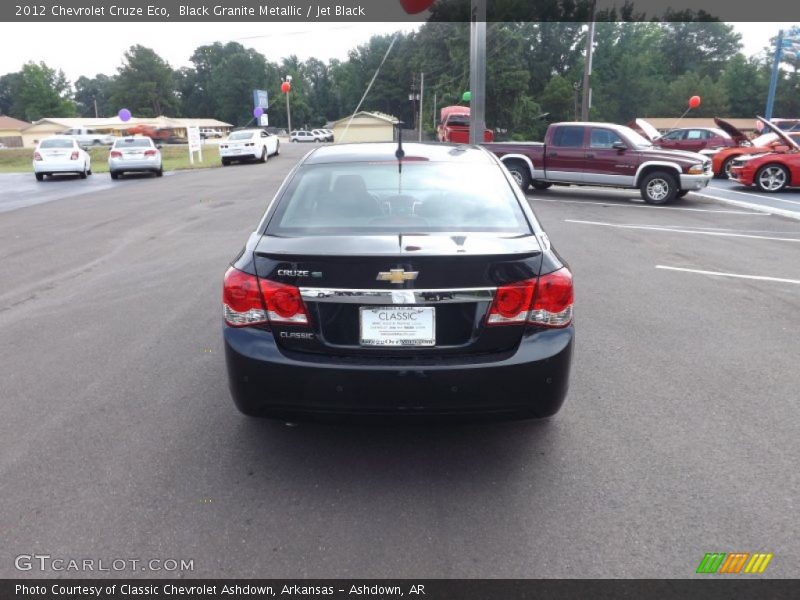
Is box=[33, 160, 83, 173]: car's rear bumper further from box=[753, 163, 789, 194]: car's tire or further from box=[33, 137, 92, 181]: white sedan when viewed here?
box=[753, 163, 789, 194]: car's tire

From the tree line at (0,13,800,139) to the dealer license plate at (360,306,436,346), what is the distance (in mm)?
49423

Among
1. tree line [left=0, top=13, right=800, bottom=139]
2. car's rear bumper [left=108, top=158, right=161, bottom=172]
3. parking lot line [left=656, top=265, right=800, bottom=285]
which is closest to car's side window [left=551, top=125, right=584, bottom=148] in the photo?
parking lot line [left=656, top=265, right=800, bottom=285]

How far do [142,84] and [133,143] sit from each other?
98271 millimetres

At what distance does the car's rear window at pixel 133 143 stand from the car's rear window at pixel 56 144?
1593mm

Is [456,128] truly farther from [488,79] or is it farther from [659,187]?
[488,79]

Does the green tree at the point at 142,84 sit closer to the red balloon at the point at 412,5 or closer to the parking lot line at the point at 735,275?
the red balloon at the point at 412,5

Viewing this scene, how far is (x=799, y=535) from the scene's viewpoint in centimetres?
274

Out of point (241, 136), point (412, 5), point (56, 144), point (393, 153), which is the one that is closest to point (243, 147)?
point (241, 136)

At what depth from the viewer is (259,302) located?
3.06 metres

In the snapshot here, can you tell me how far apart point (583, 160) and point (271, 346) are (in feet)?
44.6

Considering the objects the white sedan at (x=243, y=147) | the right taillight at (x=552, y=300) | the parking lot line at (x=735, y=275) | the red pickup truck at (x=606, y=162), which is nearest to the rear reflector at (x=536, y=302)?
the right taillight at (x=552, y=300)

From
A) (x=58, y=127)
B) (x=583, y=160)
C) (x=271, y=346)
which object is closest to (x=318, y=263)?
(x=271, y=346)

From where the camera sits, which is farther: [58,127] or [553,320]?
[58,127]
